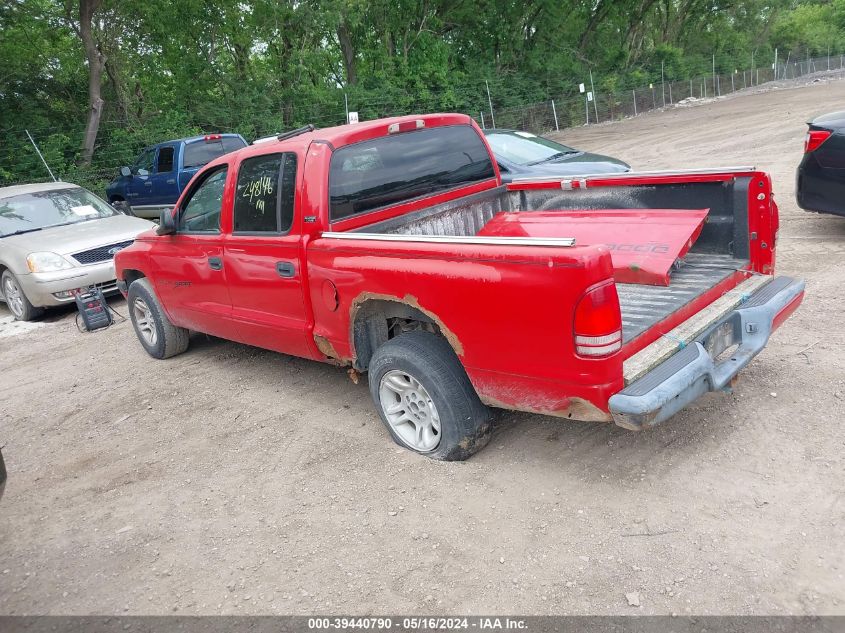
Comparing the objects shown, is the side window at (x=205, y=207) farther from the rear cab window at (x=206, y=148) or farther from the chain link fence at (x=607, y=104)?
the chain link fence at (x=607, y=104)

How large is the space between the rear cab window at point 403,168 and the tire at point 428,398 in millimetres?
1006

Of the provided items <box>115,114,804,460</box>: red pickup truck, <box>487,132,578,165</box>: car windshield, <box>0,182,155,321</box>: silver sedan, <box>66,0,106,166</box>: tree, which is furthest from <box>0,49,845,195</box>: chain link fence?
<box>115,114,804,460</box>: red pickup truck

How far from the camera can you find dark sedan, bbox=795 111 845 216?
7160mm

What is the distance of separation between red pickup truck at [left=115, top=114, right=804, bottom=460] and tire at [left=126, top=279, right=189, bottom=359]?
0.50 metres

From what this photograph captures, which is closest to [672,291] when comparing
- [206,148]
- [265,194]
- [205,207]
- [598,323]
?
[598,323]

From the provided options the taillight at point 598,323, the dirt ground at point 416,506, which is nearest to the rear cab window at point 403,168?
the dirt ground at point 416,506

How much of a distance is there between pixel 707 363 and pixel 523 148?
690cm

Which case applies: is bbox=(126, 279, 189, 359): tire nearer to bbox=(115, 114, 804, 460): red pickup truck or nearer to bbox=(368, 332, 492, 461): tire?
→ bbox=(115, 114, 804, 460): red pickup truck

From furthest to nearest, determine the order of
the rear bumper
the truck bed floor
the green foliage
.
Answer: the green foliage < the truck bed floor < the rear bumper

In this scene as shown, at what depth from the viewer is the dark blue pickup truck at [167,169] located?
13.1 m

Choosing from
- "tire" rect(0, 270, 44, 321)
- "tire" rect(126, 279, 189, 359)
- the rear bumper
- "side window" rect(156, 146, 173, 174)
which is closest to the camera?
the rear bumper

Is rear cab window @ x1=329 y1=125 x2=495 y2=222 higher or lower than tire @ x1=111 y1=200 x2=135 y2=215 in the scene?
higher

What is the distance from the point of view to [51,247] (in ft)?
27.2

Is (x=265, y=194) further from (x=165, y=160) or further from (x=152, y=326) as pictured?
(x=165, y=160)
